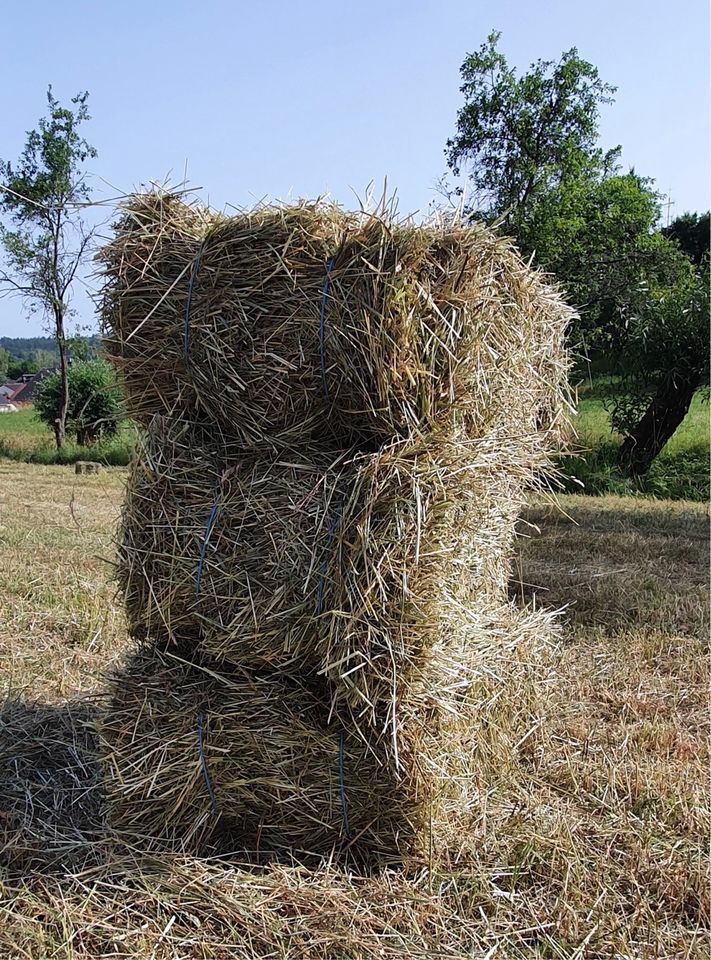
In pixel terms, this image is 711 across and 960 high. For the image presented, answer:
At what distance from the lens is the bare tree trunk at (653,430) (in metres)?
14.6

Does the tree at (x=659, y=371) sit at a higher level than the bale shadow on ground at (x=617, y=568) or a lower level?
higher

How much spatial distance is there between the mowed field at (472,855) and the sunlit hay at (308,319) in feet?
4.28

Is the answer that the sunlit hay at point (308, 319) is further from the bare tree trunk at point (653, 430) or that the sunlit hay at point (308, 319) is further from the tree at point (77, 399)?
the tree at point (77, 399)

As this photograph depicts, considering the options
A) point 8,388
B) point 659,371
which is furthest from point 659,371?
point 8,388

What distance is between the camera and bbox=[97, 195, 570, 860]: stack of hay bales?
2543 millimetres

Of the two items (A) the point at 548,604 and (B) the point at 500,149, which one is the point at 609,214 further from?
(A) the point at 548,604

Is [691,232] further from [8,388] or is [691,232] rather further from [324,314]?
[8,388]

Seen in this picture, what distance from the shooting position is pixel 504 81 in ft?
88.2

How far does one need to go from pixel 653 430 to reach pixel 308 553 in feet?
44.5

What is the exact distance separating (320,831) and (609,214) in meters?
28.4

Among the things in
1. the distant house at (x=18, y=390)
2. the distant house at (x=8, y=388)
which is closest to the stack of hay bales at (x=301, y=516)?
the distant house at (x=18, y=390)

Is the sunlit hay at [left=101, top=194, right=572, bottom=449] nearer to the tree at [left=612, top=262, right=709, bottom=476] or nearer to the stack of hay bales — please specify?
the stack of hay bales

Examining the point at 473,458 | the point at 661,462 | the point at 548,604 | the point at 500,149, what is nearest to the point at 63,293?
the point at 500,149

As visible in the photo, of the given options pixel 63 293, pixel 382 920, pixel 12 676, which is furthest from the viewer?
pixel 63 293
